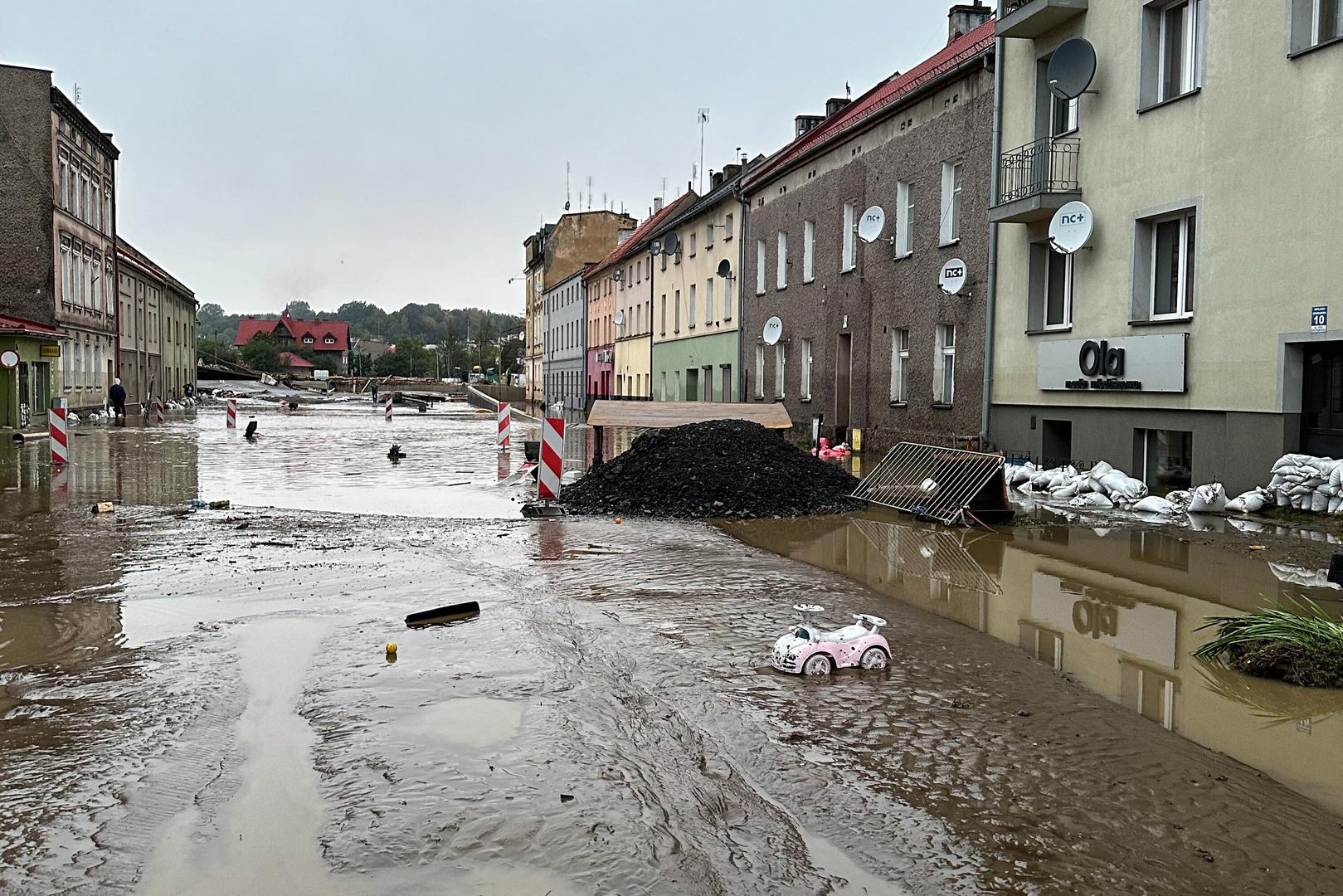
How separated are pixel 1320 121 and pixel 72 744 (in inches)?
581

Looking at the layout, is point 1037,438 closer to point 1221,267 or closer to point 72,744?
point 1221,267

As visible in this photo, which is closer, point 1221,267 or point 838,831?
point 838,831

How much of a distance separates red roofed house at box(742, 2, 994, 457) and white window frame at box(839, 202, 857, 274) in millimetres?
43

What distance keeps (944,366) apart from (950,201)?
3.49 m

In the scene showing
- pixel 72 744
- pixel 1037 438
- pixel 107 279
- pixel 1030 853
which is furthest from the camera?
pixel 107 279

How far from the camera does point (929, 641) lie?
7234 millimetres

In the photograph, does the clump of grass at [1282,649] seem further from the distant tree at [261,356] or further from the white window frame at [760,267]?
the distant tree at [261,356]

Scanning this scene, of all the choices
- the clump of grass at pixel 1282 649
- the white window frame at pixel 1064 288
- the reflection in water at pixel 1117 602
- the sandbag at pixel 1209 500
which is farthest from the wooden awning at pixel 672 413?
the clump of grass at pixel 1282 649

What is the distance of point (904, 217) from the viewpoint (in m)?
26.0

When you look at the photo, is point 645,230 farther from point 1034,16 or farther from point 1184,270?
point 1184,270

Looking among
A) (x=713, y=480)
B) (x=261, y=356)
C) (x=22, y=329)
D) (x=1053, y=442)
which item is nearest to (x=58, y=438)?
(x=713, y=480)

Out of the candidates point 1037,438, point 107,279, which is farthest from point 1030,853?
point 107,279

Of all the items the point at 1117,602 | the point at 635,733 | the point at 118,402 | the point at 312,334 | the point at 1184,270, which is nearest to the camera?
the point at 635,733

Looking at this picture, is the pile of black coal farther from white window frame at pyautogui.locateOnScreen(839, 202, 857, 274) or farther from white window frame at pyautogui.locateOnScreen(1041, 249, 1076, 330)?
white window frame at pyautogui.locateOnScreen(839, 202, 857, 274)
